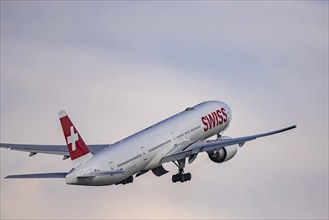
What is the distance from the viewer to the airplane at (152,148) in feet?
337

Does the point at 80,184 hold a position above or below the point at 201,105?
below

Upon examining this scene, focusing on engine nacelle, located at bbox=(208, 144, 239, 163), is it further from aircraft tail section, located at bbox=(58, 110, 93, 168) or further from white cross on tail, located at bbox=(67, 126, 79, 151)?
white cross on tail, located at bbox=(67, 126, 79, 151)

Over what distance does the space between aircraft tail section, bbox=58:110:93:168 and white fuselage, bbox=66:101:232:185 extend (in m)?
0.60

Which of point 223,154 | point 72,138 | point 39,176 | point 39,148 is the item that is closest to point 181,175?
point 223,154

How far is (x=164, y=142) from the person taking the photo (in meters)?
113

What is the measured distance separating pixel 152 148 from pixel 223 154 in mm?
9159

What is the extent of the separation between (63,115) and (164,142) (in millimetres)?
14181

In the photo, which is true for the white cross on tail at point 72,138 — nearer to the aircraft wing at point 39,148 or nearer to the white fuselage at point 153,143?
the white fuselage at point 153,143

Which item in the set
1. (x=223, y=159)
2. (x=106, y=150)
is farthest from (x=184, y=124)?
(x=106, y=150)

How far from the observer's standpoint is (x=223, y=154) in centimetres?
11625

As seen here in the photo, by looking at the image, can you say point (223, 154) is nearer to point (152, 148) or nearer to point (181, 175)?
point (181, 175)

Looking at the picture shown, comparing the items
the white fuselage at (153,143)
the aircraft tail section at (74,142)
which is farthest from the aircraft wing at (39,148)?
the aircraft tail section at (74,142)

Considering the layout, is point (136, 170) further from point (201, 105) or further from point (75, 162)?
point (201, 105)

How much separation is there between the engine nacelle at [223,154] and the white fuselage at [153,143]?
2989mm
